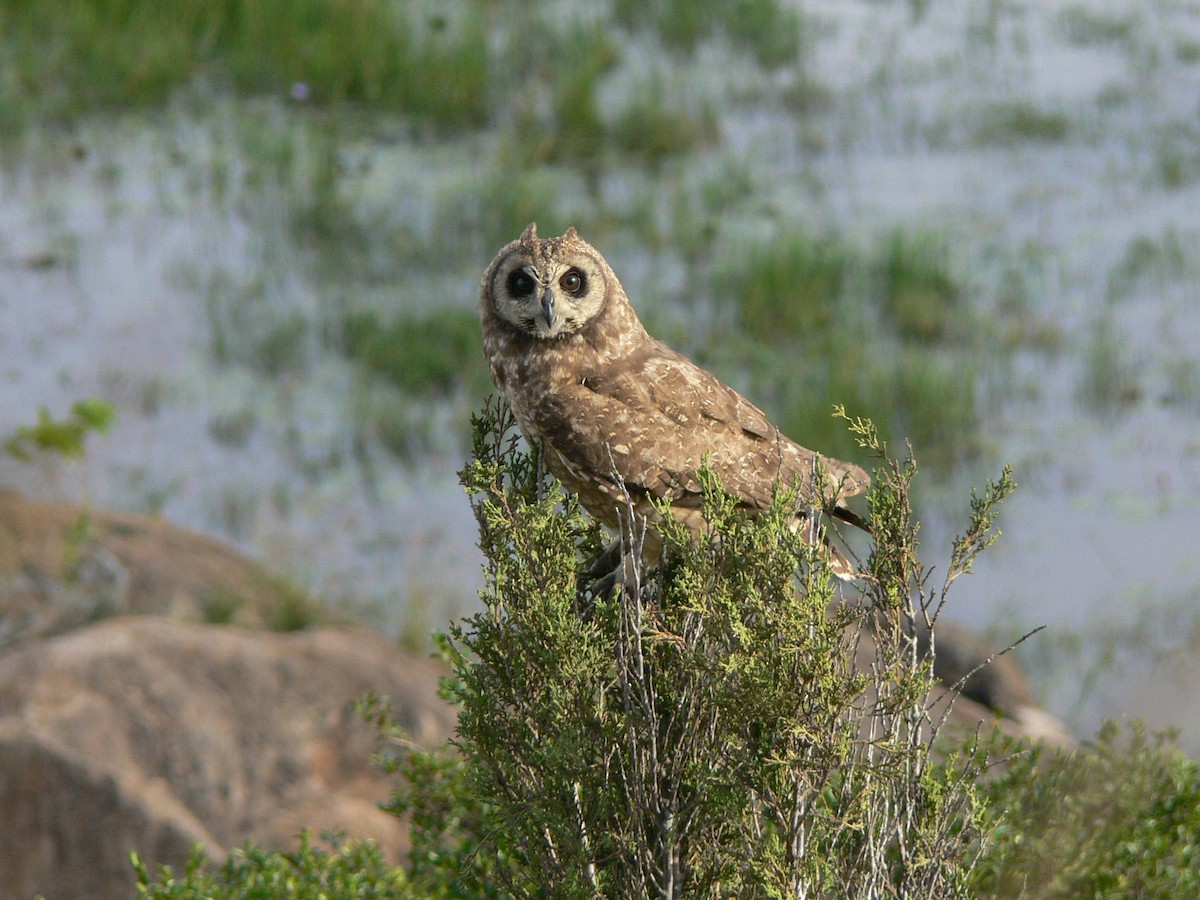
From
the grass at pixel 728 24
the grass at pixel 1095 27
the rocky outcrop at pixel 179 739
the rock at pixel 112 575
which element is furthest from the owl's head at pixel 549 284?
the grass at pixel 1095 27

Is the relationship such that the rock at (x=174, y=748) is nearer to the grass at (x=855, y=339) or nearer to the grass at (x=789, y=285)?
the grass at (x=855, y=339)

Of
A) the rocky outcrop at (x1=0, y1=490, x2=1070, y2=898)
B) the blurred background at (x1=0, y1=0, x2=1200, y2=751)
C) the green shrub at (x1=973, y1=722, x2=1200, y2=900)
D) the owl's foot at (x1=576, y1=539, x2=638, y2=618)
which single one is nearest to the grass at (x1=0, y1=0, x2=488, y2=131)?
the blurred background at (x1=0, y1=0, x2=1200, y2=751)

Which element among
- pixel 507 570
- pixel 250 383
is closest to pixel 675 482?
pixel 507 570

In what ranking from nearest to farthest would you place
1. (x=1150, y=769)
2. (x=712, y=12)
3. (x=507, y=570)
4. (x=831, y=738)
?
1. (x=831, y=738)
2. (x=507, y=570)
3. (x=1150, y=769)
4. (x=712, y=12)

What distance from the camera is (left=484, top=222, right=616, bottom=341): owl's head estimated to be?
354 cm

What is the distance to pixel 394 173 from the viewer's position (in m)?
11.4

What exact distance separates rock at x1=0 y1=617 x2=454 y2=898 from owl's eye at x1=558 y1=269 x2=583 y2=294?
2.51m

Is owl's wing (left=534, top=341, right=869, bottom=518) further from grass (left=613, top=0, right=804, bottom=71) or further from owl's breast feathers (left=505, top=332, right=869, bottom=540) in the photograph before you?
grass (left=613, top=0, right=804, bottom=71)

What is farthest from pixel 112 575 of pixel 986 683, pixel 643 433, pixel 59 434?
pixel 986 683

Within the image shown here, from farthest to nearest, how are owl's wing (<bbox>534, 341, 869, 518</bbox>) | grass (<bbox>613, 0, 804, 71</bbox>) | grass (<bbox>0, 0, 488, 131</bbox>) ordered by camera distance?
grass (<bbox>613, 0, 804, 71</bbox>) → grass (<bbox>0, 0, 488, 131</bbox>) → owl's wing (<bbox>534, 341, 869, 518</bbox>)

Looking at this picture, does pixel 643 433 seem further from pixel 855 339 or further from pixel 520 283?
pixel 855 339

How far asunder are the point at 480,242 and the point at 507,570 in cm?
781

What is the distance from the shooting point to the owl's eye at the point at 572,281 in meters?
3.57

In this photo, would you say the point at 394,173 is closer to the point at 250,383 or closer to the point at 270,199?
the point at 270,199
